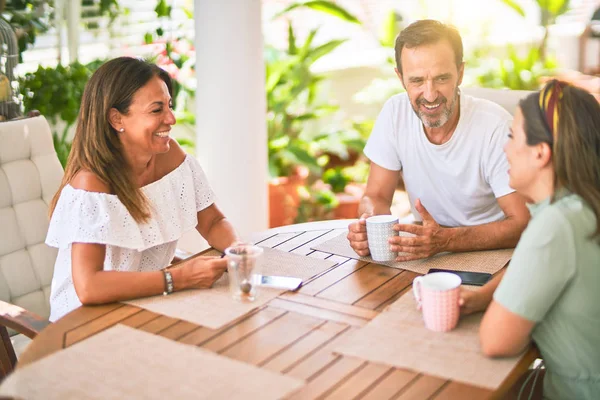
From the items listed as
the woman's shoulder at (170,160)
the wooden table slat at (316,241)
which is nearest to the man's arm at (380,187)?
the wooden table slat at (316,241)

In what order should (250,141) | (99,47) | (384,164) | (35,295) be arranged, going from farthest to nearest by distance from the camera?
1. (99,47)
2. (250,141)
3. (384,164)
4. (35,295)

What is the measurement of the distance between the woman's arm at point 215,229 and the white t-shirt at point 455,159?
608mm

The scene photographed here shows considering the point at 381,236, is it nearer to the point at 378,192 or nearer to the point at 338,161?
the point at 378,192

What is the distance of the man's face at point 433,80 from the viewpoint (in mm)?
2371

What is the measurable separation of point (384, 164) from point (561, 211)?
1.17 metres

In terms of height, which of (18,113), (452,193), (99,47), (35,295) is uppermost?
(99,47)

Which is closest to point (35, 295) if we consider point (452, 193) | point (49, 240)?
point (49, 240)

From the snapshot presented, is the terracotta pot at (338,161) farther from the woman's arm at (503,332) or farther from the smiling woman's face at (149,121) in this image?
the woman's arm at (503,332)

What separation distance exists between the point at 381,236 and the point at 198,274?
50 cm


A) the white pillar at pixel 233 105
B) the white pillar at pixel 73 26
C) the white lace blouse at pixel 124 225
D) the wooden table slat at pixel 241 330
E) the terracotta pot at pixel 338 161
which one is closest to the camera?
the wooden table slat at pixel 241 330

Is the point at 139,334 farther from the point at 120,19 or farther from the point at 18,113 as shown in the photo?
the point at 120,19

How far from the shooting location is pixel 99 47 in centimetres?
421

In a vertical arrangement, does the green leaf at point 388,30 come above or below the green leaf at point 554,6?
below

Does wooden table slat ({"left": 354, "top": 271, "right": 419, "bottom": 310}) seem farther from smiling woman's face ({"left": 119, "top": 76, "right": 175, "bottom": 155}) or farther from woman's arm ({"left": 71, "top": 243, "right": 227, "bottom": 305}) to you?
smiling woman's face ({"left": 119, "top": 76, "right": 175, "bottom": 155})
